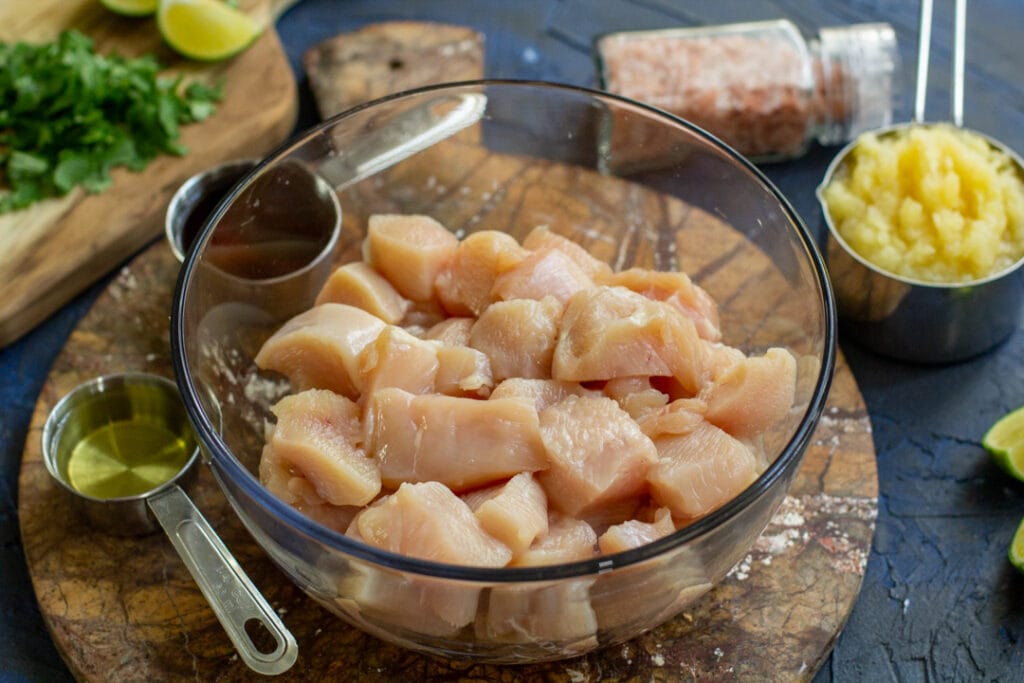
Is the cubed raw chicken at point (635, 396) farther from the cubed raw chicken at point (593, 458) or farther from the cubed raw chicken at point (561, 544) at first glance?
the cubed raw chicken at point (561, 544)

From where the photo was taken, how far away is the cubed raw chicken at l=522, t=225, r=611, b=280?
253cm

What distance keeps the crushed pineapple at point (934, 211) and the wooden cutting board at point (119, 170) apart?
1671mm

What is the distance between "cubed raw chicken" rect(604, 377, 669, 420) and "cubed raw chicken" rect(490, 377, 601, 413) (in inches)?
1.3

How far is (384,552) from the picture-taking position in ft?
5.67

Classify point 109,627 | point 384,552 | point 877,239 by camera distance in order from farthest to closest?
1. point 877,239
2. point 109,627
3. point 384,552

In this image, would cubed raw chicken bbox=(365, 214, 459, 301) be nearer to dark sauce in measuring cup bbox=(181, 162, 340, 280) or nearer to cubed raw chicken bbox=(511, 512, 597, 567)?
dark sauce in measuring cup bbox=(181, 162, 340, 280)

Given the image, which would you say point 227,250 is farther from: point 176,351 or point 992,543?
point 992,543

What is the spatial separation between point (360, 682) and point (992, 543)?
1424 millimetres

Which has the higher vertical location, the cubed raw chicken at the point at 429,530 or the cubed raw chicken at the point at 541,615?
the cubed raw chicken at the point at 429,530

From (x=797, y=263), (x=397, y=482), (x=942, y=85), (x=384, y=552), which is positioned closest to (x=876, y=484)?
(x=797, y=263)

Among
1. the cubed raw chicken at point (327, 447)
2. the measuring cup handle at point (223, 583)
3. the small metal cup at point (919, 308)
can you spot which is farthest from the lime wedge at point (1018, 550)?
the measuring cup handle at point (223, 583)

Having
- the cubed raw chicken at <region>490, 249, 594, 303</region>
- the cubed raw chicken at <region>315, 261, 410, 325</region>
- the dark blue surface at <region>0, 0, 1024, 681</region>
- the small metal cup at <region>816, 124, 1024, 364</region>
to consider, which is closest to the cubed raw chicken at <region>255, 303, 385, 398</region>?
the cubed raw chicken at <region>315, 261, 410, 325</region>

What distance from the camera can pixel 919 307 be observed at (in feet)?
8.87

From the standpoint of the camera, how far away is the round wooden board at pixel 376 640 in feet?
7.11
